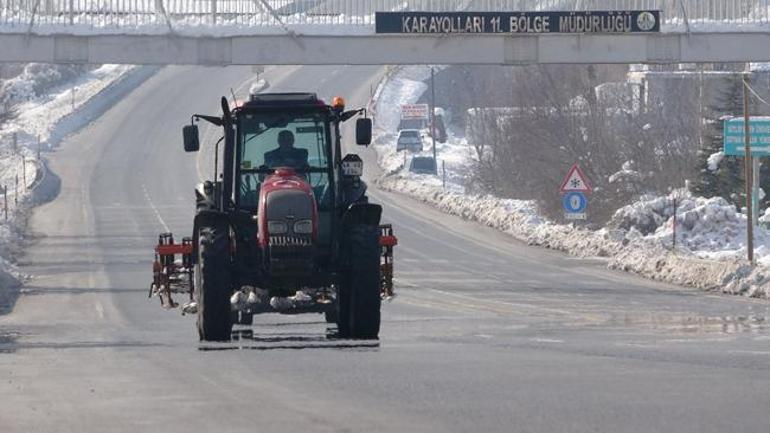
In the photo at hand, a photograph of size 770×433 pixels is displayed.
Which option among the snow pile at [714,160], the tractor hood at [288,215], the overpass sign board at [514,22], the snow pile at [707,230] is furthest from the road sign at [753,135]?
the tractor hood at [288,215]

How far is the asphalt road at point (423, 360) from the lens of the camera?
448 inches

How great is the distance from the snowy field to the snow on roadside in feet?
49.6

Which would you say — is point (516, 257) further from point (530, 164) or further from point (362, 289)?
point (362, 289)

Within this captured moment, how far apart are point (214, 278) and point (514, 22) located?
21374 mm

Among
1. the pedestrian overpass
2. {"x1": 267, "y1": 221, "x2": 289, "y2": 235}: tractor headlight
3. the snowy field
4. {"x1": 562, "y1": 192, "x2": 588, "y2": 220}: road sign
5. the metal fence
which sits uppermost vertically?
the metal fence

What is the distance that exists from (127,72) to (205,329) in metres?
88.2

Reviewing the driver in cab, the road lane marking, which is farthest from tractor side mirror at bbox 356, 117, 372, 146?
the road lane marking

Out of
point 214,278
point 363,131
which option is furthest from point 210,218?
point 363,131

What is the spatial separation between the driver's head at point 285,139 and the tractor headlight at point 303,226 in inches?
70.9

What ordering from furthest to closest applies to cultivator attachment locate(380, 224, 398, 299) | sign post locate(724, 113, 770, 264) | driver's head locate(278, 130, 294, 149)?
sign post locate(724, 113, 770, 264)
cultivator attachment locate(380, 224, 398, 299)
driver's head locate(278, 130, 294, 149)

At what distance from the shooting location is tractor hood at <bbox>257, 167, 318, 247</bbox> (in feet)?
58.9

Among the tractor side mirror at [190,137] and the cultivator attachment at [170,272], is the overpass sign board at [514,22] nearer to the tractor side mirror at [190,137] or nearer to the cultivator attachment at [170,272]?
the cultivator attachment at [170,272]

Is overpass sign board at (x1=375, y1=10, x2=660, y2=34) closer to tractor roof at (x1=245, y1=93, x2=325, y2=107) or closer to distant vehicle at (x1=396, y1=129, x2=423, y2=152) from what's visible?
tractor roof at (x1=245, y1=93, x2=325, y2=107)

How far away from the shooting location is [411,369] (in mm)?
14828
